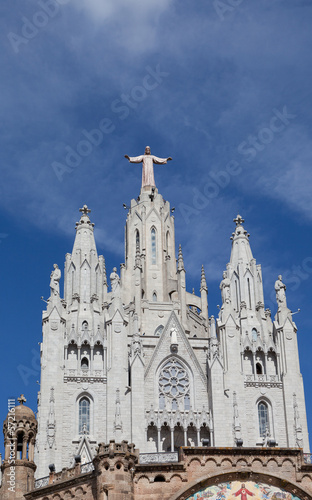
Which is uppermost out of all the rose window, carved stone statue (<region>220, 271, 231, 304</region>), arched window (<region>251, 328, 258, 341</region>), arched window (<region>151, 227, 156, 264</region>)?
arched window (<region>151, 227, 156, 264</region>)

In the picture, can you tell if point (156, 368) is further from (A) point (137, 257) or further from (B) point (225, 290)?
(A) point (137, 257)


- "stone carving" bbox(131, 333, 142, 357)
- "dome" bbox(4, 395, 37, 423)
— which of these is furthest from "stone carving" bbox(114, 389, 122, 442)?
"dome" bbox(4, 395, 37, 423)

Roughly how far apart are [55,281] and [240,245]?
16.0m

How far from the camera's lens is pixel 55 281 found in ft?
219

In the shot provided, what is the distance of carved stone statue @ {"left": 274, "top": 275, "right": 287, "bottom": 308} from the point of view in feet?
222

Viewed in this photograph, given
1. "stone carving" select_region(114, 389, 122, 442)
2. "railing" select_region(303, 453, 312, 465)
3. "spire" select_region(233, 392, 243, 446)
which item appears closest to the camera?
"railing" select_region(303, 453, 312, 465)

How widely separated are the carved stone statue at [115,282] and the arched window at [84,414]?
8749 millimetres

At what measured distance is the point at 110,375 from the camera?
2462 inches

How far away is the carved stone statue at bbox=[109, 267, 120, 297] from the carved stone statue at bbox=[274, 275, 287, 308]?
40.4 feet

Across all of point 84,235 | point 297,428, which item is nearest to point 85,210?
point 84,235

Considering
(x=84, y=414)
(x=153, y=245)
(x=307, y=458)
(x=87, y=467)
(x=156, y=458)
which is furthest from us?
(x=153, y=245)

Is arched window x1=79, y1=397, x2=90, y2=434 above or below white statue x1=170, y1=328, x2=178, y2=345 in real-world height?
below

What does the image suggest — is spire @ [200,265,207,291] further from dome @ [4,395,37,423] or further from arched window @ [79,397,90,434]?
dome @ [4,395,37,423]

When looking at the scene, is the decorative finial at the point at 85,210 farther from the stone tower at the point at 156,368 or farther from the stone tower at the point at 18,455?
the stone tower at the point at 18,455
